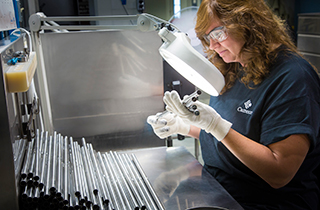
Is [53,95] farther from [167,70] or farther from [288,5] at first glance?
[288,5]

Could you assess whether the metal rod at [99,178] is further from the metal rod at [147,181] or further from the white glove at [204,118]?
the white glove at [204,118]

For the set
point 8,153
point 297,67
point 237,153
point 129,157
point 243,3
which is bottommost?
point 129,157

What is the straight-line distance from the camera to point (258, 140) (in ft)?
3.82

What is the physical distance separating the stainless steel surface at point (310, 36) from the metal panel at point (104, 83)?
2608 mm

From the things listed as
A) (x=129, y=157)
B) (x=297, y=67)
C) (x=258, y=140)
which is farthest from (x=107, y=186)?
(x=297, y=67)

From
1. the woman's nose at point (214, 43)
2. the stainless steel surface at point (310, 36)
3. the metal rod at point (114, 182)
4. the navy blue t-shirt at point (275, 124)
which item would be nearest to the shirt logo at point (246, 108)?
the navy blue t-shirt at point (275, 124)

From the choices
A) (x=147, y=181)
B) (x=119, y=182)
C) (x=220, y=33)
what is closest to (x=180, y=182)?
(x=147, y=181)

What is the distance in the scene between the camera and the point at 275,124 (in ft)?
3.46

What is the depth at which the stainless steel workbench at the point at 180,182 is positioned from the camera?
1.06m

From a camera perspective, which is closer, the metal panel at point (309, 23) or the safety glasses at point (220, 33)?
the safety glasses at point (220, 33)

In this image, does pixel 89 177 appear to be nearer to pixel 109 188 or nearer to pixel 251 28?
pixel 109 188

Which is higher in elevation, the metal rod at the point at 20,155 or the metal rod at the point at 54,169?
the metal rod at the point at 20,155

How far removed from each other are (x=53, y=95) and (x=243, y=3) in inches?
49.1

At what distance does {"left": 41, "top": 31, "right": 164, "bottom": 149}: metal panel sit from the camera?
178cm
